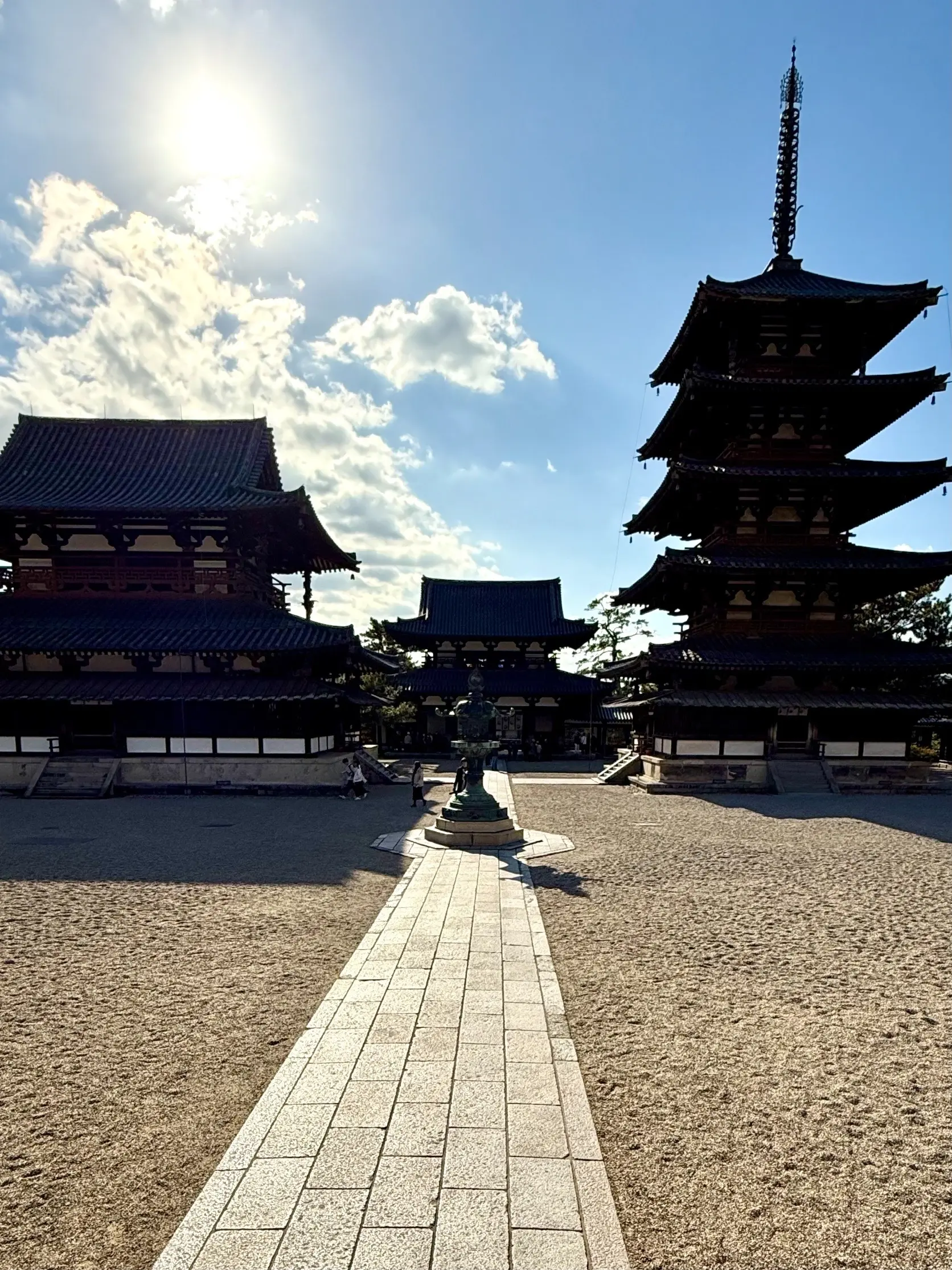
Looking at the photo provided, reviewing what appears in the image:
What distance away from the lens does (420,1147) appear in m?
4.07

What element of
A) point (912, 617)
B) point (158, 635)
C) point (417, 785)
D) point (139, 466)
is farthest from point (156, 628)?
point (912, 617)

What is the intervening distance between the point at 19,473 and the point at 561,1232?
2902 cm

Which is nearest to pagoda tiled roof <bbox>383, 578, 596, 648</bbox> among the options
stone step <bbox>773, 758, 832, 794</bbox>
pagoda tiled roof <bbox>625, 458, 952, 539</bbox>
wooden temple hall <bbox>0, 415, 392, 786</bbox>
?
pagoda tiled roof <bbox>625, 458, 952, 539</bbox>

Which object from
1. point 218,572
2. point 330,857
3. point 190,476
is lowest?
point 330,857

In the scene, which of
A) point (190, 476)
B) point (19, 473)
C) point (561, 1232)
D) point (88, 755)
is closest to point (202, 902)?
point (561, 1232)

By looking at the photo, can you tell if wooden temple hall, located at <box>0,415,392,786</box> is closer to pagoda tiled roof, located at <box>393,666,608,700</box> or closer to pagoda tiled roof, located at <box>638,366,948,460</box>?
→ pagoda tiled roof, located at <box>393,666,608,700</box>

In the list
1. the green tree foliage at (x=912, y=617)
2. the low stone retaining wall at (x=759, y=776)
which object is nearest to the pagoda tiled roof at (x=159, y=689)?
the low stone retaining wall at (x=759, y=776)

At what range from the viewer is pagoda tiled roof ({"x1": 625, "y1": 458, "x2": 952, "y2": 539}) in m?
22.7

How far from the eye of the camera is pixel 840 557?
77.0 ft

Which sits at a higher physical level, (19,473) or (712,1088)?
(19,473)

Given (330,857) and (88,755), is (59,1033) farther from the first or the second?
(88,755)

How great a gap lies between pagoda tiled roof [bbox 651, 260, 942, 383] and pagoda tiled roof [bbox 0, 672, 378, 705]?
19434 millimetres

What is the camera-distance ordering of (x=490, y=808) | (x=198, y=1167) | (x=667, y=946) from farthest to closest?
(x=490, y=808) → (x=667, y=946) → (x=198, y=1167)

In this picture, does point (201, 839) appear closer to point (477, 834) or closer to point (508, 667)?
point (477, 834)
